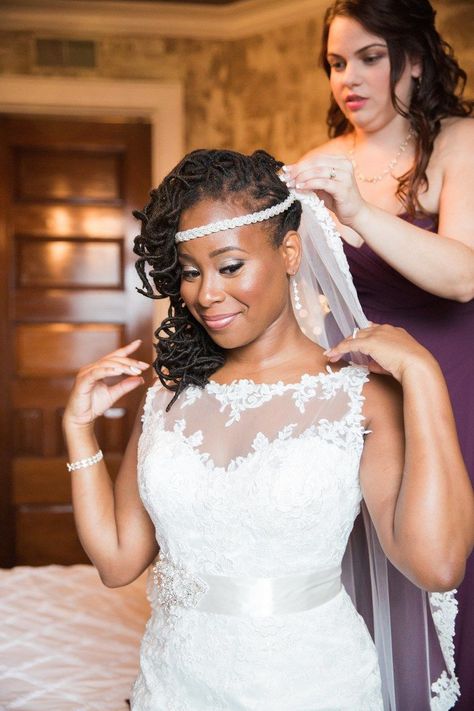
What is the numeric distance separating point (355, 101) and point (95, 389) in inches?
44.7

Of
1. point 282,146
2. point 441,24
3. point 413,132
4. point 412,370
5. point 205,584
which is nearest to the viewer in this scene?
point 412,370

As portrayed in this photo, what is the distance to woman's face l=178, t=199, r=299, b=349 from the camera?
1886 millimetres

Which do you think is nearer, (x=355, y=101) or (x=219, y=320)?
(x=219, y=320)

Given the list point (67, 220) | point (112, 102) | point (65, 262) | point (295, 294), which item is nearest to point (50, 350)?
point (65, 262)

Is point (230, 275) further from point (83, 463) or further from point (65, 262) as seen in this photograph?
point (65, 262)

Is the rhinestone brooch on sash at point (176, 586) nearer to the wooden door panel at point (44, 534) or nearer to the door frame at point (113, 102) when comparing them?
the door frame at point (113, 102)

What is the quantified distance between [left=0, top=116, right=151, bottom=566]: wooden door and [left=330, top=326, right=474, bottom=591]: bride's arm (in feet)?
14.4

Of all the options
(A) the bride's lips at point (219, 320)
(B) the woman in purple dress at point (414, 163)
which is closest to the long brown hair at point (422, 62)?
(B) the woman in purple dress at point (414, 163)

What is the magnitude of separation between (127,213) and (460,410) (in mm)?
3997

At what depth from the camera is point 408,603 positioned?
212 cm

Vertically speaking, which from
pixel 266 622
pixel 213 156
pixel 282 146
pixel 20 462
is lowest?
pixel 20 462

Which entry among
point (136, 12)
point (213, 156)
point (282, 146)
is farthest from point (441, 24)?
point (213, 156)

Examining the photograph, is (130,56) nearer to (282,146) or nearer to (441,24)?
(282,146)

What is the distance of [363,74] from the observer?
257cm
